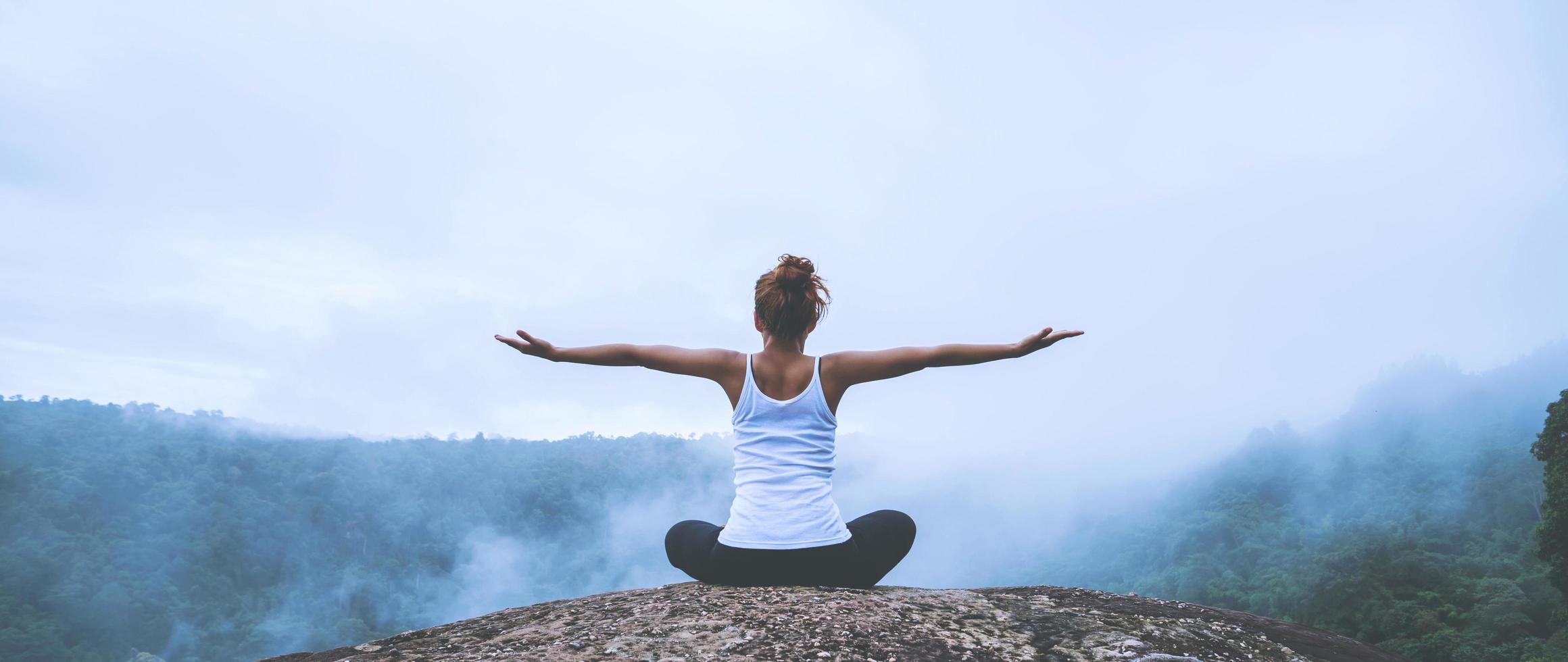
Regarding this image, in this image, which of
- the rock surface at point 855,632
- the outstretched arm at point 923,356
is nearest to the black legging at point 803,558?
the rock surface at point 855,632

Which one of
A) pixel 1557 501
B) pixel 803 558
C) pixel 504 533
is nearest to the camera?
pixel 803 558

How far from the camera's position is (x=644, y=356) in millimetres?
5160

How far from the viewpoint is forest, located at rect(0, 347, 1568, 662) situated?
7256 cm

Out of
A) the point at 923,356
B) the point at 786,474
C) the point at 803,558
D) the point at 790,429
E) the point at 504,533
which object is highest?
the point at 923,356

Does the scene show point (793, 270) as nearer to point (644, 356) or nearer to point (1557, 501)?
point (644, 356)

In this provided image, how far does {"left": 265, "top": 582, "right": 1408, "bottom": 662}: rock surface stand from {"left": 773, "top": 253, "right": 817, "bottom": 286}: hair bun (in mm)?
1687

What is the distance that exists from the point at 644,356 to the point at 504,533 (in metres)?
189

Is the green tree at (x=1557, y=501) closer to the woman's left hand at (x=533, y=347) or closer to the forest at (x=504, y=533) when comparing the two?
the forest at (x=504, y=533)

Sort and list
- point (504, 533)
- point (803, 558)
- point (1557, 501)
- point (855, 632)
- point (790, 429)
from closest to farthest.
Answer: point (855, 632), point (803, 558), point (790, 429), point (1557, 501), point (504, 533)

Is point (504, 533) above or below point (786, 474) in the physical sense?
below

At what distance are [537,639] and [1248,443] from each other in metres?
177

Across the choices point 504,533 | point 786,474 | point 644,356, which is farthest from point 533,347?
point 504,533

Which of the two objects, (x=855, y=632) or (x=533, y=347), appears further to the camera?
(x=533, y=347)

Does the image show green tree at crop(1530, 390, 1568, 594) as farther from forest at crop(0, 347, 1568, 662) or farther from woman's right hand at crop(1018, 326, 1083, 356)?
woman's right hand at crop(1018, 326, 1083, 356)
